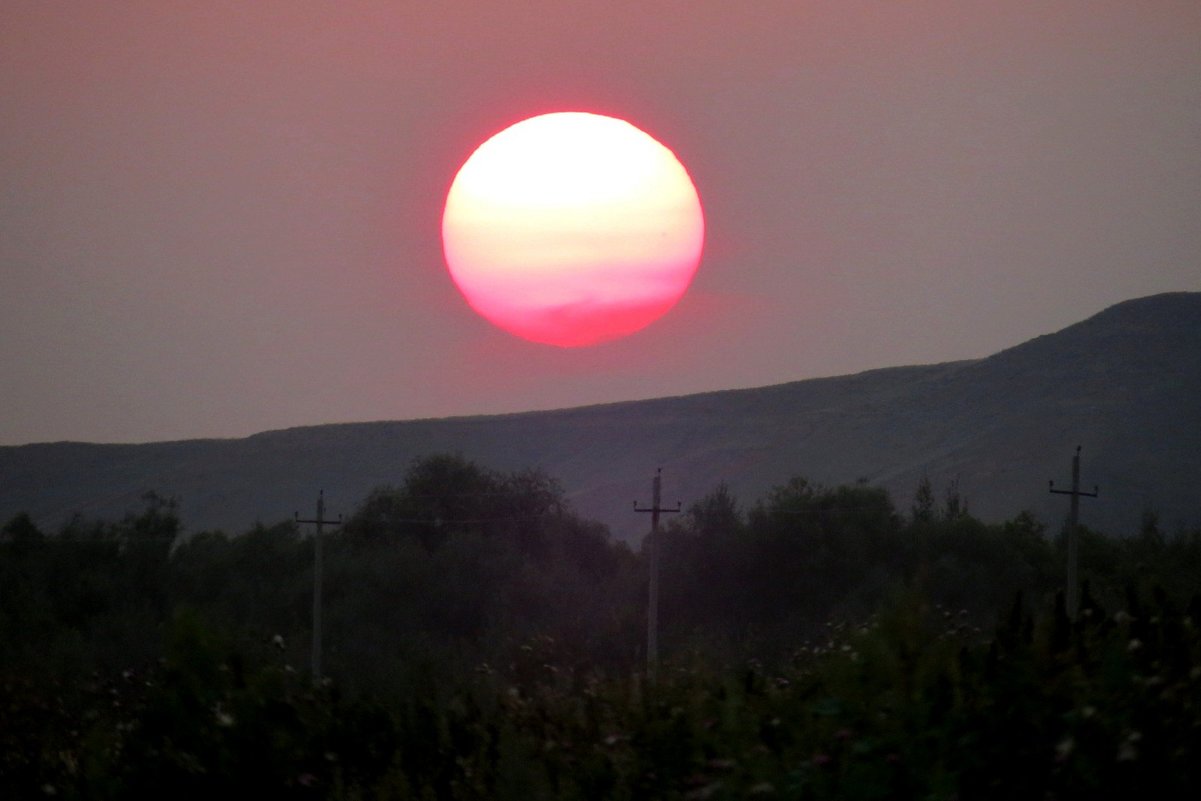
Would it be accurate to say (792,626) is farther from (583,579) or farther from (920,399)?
(920,399)

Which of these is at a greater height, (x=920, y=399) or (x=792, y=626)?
(x=920, y=399)

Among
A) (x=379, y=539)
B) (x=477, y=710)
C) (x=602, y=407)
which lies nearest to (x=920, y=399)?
(x=602, y=407)

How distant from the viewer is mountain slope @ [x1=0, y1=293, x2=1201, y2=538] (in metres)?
111

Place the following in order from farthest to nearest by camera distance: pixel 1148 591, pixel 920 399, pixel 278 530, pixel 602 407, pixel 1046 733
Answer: pixel 602 407, pixel 920 399, pixel 278 530, pixel 1148 591, pixel 1046 733

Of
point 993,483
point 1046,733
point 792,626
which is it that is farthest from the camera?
point 993,483

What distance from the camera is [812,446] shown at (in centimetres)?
13300

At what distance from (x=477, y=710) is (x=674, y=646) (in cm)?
3949

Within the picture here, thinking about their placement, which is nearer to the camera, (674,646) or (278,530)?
(674,646)

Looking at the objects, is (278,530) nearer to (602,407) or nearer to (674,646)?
(674,646)

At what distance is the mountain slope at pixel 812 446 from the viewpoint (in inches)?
4363

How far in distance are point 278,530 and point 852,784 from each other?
207 ft

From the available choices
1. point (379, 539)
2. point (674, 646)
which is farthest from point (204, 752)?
point (379, 539)

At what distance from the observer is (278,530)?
6825 cm

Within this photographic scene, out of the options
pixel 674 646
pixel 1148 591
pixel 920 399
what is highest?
pixel 920 399
